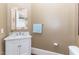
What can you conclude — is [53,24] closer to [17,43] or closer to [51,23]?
[51,23]

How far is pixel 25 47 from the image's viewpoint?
1595 mm

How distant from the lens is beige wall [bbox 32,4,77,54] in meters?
1.47

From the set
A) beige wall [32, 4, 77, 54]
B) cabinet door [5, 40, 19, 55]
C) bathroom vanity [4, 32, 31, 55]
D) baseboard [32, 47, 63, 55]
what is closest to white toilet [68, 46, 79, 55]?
beige wall [32, 4, 77, 54]

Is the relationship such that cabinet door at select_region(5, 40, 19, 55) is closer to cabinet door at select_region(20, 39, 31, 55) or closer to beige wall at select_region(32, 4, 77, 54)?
cabinet door at select_region(20, 39, 31, 55)

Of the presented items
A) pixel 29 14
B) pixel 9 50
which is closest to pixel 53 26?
pixel 29 14

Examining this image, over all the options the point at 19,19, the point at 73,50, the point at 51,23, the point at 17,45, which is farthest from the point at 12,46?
the point at 73,50

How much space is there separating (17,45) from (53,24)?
51cm

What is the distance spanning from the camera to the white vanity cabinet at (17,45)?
1.51 meters

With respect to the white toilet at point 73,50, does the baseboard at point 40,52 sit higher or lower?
lower

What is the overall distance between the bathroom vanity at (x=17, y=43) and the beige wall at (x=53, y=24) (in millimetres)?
86

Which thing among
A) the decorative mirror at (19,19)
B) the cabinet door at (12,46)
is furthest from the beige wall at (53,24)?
the cabinet door at (12,46)

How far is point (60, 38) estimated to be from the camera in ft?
5.05

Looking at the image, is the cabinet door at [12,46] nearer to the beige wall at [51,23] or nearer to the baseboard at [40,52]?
the beige wall at [51,23]
